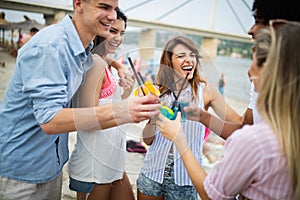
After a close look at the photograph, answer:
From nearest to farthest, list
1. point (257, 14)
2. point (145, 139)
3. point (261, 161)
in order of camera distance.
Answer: point (261, 161) → point (257, 14) → point (145, 139)

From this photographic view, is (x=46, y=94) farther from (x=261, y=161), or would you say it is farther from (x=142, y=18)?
(x=142, y=18)

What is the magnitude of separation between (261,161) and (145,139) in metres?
0.66

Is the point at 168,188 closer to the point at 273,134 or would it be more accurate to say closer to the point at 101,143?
the point at 101,143

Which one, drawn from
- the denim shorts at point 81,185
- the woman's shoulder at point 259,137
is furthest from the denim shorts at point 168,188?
the woman's shoulder at point 259,137

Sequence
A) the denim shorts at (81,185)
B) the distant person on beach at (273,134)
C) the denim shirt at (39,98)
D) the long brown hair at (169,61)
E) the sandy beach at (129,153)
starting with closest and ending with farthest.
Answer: the distant person on beach at (273,134) < the denim shirt at (39,98) < the long brown hair at (169,61) < the sandy beach at (129,153) < the denim shorts at (81,185)

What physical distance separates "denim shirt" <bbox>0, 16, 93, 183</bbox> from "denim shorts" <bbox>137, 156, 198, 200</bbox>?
455 mm

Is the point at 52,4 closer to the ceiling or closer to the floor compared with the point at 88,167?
closer to the ceiling

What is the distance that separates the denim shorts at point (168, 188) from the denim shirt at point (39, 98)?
1.49ft

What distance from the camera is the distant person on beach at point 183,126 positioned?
117 centimetres

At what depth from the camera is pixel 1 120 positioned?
117 cm

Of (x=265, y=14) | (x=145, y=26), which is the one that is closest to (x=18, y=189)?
(x=265, y=14)

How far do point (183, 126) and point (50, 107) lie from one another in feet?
1.70

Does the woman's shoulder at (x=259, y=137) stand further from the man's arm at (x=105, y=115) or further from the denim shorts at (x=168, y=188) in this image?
the denim shorts at (x=168, y=188)

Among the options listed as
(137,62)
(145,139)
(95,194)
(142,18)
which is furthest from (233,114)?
(142,18)
